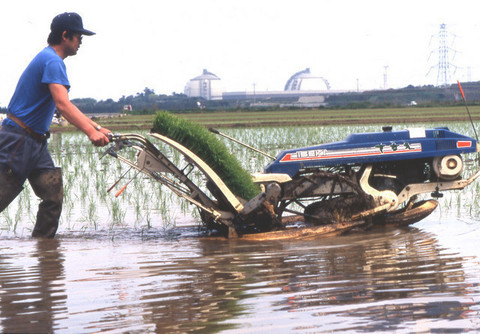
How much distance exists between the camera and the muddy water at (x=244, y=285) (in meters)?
3.38

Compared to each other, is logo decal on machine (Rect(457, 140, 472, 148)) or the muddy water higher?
logo decal on machine (Rect(457, 140, 472, 148))

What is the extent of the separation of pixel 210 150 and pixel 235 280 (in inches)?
78.5

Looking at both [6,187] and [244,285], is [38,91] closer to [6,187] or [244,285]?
[6,187]

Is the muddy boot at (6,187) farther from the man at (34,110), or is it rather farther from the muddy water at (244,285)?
the muddy water at (244,285)

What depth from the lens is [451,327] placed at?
3.19m

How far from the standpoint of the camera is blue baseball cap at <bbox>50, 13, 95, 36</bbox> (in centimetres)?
518

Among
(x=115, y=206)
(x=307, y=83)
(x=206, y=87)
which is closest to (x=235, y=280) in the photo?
(x=115, y=206)

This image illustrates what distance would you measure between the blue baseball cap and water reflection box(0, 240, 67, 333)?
4.98 ft

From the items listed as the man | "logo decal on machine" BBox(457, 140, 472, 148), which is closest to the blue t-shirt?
the man

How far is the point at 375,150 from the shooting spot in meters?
6.37

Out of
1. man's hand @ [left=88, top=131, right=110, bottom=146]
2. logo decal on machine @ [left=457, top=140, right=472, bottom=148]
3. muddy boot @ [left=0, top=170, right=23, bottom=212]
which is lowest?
muddy boot @ [left=0, top=170, right=23, bottom=212]

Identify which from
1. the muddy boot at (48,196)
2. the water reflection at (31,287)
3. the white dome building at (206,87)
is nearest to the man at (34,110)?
the muddy boot at (48,196)

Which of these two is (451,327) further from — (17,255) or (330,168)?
(330,168)

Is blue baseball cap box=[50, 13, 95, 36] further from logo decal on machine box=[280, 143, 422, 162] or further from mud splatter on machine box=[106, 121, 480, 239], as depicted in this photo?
logo decal on machine box=[280, 143, 422, 162]
